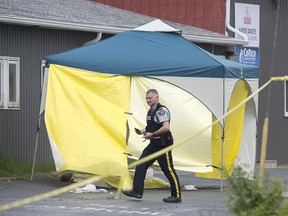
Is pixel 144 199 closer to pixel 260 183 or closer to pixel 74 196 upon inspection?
pixel 74 196

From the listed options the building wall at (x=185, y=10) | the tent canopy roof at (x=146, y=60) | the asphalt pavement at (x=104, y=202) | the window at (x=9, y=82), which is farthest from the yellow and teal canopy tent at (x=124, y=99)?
the building wall at (x=185, y=10)

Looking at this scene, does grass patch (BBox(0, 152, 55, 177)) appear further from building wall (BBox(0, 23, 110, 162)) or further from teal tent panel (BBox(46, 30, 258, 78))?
teal tent panel (BBox(46, 30, 258, 78))

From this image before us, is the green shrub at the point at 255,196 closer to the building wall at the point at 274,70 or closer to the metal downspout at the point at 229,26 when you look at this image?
the metal downspout at the point at 229,26

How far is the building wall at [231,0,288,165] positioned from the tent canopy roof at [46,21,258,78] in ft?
27.8

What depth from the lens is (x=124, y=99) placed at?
635 inches

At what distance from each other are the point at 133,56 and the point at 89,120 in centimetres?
140

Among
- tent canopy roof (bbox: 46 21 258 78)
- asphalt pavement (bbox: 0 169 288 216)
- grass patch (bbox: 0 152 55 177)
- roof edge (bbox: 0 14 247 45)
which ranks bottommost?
grass patch (bbox: 0 152 55 177)

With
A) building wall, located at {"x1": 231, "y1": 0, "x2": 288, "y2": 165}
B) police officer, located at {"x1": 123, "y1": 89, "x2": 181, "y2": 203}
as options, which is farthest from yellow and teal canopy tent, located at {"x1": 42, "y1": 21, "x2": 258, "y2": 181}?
building wall, located at {"x1": 231, "y1": 0, "x2": 288, "y2": 165}

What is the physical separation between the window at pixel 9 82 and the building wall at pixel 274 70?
848 cm

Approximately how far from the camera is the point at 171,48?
16.9 m

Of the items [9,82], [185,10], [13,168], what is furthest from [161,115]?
[185,10]

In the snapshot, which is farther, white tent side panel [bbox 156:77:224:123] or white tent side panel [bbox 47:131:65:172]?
white tent side panel [bbox 156:77:224:123]

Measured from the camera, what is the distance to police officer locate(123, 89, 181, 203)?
14.1 m

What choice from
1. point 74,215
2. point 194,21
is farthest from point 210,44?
point 74,215
